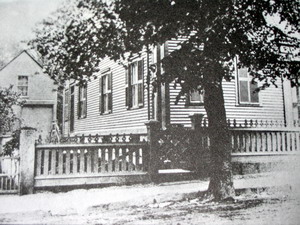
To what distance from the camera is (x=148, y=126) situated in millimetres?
5660

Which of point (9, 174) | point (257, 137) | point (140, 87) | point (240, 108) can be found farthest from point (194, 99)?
point (9, 174)

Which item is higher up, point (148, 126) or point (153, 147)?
point (148, 126)

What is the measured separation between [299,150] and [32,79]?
→ 3.78m

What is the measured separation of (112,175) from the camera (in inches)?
204

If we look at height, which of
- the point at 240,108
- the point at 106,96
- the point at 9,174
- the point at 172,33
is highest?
the point at 172,33

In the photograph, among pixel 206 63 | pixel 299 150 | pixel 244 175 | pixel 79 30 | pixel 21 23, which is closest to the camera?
pixel 21 23

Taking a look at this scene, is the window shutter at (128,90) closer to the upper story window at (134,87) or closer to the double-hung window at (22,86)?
the upper story window at (134,87)

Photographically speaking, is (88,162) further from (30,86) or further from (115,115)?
(30,86)

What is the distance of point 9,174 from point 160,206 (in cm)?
199

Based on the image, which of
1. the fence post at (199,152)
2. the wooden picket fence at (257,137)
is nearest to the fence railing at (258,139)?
the wooden picket fence at (257,137)

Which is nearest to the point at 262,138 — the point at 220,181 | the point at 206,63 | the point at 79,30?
the point at 220,181

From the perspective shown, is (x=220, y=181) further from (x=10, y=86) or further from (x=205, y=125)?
(x=10, y=86)

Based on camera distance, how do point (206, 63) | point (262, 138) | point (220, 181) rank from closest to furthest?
point (206, 63)
point (220, 181)
point (262, 138)

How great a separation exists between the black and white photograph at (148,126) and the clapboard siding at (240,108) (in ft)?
1.10
